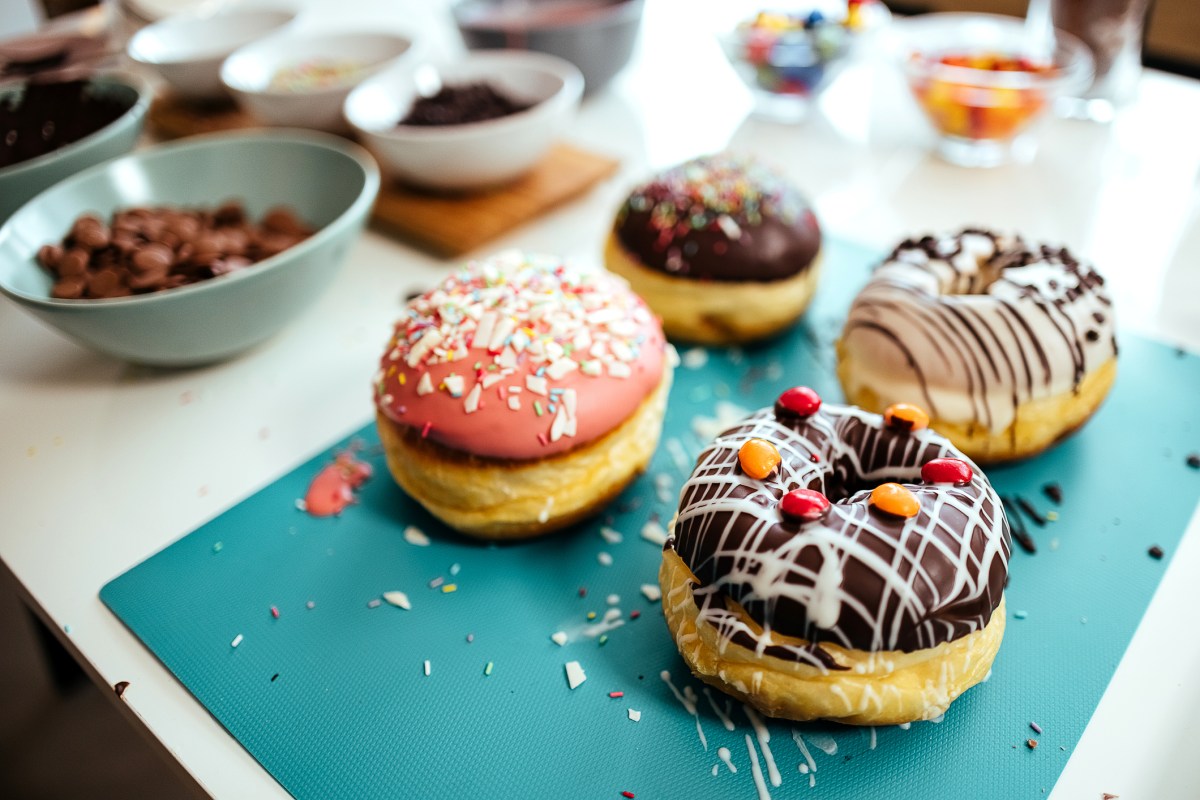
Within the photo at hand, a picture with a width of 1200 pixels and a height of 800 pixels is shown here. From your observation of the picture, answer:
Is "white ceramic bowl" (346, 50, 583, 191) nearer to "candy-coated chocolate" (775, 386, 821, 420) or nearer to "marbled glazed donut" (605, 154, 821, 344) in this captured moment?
"marbled glazed donut" (605, 154, 821, 344)

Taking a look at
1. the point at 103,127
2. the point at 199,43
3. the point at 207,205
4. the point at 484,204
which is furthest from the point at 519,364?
the point at 199,43

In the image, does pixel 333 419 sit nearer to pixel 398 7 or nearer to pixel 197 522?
pixel 197 522

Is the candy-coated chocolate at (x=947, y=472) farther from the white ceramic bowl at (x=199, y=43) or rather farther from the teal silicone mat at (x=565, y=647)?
the white ceramic bowl at (x=199, y=43)

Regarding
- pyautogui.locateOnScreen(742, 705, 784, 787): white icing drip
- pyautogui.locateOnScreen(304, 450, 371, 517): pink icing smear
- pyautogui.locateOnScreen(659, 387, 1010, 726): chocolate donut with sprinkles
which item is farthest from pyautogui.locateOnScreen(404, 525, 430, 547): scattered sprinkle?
pyautogui.locateOnScreen(742, 705, 784, 787): white icing drip

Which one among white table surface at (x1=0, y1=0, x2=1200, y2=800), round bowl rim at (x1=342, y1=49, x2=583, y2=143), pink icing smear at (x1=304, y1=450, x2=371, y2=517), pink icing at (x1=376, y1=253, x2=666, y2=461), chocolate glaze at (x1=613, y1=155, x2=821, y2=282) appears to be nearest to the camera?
white table surface at (x1=0, y1=0, x2=1200, y2=800)

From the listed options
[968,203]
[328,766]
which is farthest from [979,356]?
[328,766]

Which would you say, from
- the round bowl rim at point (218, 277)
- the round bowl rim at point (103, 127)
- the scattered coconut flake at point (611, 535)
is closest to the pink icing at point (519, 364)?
the scattered coconut flake at point (611, 535)

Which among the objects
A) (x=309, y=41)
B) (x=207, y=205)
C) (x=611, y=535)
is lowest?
(x=611, y=535)

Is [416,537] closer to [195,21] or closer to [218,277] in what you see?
[218,277]
